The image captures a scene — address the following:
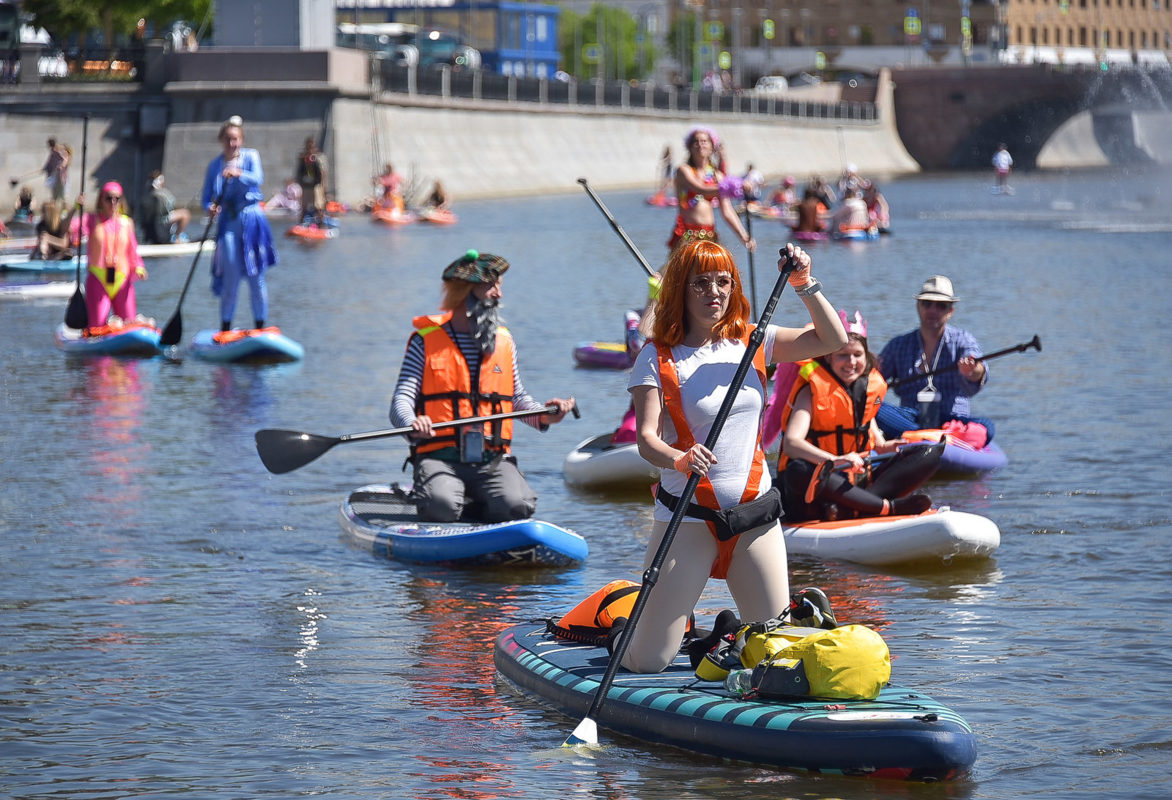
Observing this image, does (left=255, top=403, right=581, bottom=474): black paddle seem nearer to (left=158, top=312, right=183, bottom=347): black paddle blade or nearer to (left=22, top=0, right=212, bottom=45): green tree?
(left=158, top=312, right=183, bottom=347): black paddle blade

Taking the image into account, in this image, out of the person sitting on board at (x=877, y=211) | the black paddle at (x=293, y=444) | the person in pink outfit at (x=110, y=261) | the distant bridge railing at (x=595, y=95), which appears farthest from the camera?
the distant bridge railing at (x=595, y=95)

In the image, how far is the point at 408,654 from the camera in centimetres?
783

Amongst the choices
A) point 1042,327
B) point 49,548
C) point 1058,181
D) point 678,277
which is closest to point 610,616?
point 678,277

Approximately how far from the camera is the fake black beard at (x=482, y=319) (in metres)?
9.23

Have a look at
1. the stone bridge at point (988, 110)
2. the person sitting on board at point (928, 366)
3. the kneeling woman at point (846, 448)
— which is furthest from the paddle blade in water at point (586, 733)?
the stone bridge at point (988, 110)

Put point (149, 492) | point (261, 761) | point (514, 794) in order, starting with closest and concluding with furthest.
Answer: point (514, 794) → point (261, 761) → point (149, 492)

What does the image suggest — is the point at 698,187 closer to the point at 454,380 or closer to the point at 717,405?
the point at 454,380

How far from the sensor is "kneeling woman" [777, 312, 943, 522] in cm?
913

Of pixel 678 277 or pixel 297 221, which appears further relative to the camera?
pixel 297 221

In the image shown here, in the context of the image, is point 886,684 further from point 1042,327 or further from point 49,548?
point 1042,327

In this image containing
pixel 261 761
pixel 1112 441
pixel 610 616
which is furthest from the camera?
pixel 1112 441

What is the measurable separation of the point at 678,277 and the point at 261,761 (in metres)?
2.30

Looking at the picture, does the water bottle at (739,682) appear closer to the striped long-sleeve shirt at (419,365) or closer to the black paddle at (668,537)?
the black paddle at (668,537)

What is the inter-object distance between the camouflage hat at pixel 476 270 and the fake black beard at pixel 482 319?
0.12 meters
